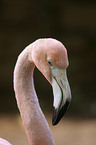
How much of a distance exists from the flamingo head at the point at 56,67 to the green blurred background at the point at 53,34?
365cm

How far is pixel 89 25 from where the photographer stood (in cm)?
537

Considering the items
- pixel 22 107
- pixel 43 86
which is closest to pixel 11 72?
pixel 43 86

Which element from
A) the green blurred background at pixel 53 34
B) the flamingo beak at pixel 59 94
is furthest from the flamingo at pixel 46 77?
the green blurred background at pixel 53 34

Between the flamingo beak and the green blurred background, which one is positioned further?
the green blurred background

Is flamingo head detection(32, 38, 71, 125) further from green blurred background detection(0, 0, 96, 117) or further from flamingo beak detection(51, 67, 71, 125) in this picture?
green blurred background detection(0, 0, 96, 117)

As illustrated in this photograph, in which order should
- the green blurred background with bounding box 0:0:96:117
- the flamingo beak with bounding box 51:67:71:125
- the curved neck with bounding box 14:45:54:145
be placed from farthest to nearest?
1. the green blurred background with bounding box 0:0:96:117
2. the curved neck with bounding box 14:45:54:145
3. the flamingo beak with bounding box 51:67:71:125

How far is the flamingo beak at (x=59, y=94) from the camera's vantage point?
4.81 feet

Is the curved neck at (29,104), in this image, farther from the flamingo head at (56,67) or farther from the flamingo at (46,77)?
the flamingo head at (56,67)

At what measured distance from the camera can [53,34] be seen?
5391mm

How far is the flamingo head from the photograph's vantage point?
1.47 m

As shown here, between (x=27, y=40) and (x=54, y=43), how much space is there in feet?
12.8

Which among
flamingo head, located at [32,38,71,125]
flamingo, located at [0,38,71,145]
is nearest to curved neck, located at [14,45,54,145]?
flamingo, located at [0,38,71,145]

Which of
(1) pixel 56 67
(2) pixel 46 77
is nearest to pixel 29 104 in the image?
(2) pixel 46 77

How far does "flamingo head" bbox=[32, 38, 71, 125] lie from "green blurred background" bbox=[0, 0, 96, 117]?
3649 millimetres
